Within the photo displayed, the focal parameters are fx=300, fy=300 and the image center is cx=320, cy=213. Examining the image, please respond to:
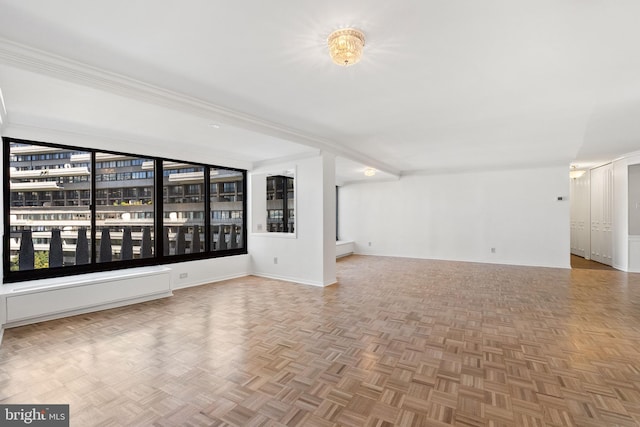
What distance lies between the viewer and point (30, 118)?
136 inches

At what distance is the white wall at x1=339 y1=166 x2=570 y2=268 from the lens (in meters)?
7.17

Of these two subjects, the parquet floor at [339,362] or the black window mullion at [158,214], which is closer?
the parquet floor at [339,362]

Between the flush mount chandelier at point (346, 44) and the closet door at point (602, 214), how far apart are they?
8.21 meters

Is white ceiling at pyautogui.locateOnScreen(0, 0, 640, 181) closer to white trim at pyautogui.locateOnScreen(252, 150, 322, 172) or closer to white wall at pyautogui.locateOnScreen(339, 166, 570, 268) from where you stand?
white trim at pyautogui.locateOnScreen(252, 150, 322, 172)

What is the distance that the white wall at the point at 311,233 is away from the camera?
5.21m

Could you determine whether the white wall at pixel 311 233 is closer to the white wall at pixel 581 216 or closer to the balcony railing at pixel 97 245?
the balcony railing at pixel 97 245

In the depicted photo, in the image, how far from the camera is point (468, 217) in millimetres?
8031

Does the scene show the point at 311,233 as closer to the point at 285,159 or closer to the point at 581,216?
the point at 285,159

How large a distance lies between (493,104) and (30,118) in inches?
208

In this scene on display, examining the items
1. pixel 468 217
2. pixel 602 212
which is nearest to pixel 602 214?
pixel 602 212

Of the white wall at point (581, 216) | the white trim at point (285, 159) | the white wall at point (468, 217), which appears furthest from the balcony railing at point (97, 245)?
the white wall at point (581, 216)

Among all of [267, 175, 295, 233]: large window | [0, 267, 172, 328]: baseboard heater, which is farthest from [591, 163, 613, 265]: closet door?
[0, 267, 172, 328]: baseboard heater

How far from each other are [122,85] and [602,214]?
10.1 meters

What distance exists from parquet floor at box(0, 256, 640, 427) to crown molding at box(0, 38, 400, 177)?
2.34 metres
